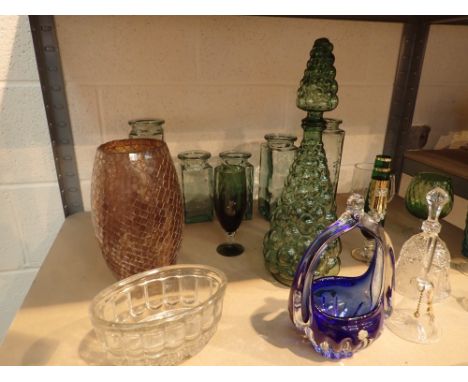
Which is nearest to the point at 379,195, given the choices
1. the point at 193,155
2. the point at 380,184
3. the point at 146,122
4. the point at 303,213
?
the point at 380,184

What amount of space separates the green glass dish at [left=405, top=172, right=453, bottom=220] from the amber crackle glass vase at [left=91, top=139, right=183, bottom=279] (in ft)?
1.82

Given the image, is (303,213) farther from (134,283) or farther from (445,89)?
(445,89)

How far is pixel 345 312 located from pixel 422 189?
44 centimetres

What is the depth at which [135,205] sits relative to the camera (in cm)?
53

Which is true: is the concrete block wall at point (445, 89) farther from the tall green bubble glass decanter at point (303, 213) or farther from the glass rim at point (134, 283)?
the glass rim at point (134, 283)

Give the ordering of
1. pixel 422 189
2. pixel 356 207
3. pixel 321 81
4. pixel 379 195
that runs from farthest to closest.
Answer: pixel 422 189
pixel 379 195
pixel 321 81
pixel 356 207

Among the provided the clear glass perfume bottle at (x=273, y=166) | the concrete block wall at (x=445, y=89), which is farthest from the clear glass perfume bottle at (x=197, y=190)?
the concrete block wall at (x=445, y=89)

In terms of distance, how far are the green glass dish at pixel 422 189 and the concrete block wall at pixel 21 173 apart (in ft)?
2.83

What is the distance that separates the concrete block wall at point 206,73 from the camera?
791mm

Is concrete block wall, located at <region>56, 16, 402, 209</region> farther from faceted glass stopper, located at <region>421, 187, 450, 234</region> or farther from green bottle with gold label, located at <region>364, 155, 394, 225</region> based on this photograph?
faceted glass stopper, located at <region>421, 187, 450, 234</region>

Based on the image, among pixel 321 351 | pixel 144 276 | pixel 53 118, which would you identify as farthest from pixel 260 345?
pixel 53 118

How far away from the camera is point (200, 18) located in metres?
0.81

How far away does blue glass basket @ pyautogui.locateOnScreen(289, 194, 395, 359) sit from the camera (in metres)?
0.43
